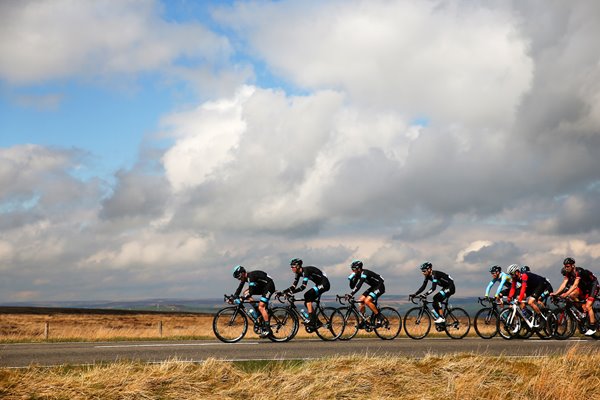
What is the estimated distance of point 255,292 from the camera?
18234 mm

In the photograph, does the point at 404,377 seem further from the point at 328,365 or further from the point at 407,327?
the point at 407,327

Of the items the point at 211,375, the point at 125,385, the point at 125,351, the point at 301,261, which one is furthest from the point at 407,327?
the point at 125,385

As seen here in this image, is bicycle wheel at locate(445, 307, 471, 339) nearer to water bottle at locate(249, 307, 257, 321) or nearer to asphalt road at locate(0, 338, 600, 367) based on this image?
asphalt road at locate(0, 338, 600, 367)

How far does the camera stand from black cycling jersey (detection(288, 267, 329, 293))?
18.4 meters

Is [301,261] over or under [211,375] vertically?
over

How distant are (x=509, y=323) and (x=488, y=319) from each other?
651 millimetres

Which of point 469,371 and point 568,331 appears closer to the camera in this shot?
point 469,371

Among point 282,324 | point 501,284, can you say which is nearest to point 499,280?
point 501,284

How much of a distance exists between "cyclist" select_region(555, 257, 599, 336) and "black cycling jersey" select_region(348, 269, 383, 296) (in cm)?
585

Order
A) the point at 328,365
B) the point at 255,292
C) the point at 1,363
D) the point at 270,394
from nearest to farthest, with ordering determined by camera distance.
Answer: the point at 270,394, the point at 328,365, the point at 1,363, the point at 255,292

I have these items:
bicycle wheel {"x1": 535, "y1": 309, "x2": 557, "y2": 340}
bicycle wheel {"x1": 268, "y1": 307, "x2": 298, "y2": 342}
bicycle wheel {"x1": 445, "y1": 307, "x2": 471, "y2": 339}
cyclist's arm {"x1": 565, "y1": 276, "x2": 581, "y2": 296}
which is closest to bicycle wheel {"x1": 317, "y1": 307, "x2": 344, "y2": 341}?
bicycle wheel {"x1": 268, "y1": 307, "x2": 298, "y2": 342}

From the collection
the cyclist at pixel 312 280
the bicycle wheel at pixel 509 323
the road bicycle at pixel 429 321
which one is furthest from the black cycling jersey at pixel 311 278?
the bicycle wheel at pixel 509 323

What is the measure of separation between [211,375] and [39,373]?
273 centimetres

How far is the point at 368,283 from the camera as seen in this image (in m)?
19.7
